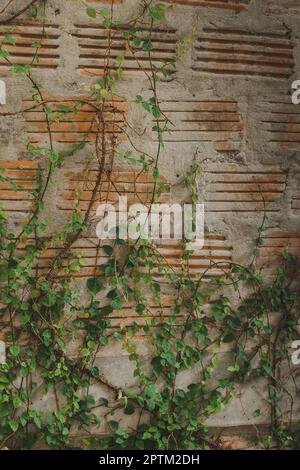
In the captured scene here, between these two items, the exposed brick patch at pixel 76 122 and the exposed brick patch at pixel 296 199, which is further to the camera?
the exposed brick patch at pixel 296 199

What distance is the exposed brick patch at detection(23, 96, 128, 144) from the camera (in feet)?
8.39

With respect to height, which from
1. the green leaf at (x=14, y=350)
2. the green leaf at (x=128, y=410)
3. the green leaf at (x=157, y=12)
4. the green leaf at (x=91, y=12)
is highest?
the green leaf at (x=157, y=12)

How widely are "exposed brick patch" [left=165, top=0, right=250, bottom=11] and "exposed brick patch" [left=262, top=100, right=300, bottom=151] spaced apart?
0.50 m

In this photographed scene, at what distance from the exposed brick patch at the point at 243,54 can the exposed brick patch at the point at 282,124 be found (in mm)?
153

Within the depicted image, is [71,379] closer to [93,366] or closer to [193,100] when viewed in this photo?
[93,366]

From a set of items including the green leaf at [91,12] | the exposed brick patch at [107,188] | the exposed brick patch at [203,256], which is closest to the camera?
the green leaf at [91,12]

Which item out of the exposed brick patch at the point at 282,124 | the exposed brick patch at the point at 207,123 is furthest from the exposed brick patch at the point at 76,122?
the exposed brick patch at the point at 282,124

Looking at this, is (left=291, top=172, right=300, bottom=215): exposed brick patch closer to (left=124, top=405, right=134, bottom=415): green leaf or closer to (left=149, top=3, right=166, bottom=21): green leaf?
(left=149, top=3, right=166, bottom=21): green leaf

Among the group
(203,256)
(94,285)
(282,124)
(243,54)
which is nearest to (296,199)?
(282,124)

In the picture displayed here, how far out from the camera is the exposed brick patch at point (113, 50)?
8.41 ft

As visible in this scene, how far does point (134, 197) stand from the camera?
2656 millimetres

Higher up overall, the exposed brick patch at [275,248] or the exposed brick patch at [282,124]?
the exposed brick patch at [282,124]

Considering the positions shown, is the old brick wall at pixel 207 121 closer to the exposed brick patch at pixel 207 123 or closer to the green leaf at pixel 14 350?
the exposed brick patch at pixel 207 123

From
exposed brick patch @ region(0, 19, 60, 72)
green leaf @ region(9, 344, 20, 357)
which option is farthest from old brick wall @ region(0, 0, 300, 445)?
green leaf @ region(9, 344, 20, 357)
